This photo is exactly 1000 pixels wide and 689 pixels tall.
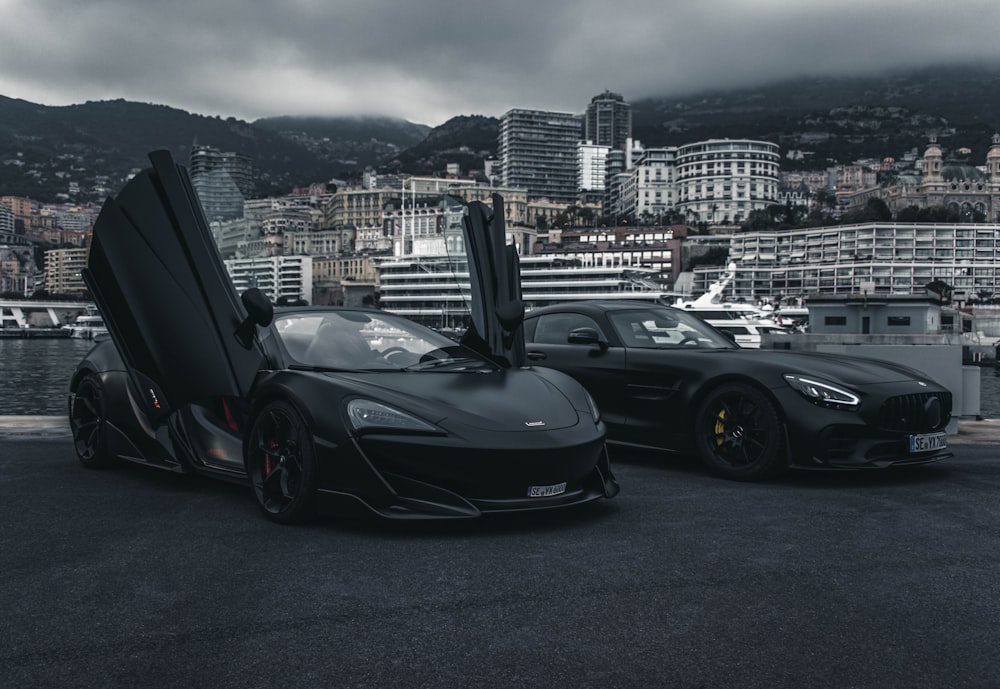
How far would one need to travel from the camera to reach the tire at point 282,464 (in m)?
4.30

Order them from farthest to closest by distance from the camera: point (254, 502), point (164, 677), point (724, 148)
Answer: point (724, 148) < point (254, 502) < point (164, 677)

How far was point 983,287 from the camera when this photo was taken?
13312 centimetres

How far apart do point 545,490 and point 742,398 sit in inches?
92.1

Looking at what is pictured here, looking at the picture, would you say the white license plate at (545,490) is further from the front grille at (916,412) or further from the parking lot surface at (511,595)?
the front grille at (916,412)

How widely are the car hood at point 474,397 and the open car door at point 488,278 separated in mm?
520

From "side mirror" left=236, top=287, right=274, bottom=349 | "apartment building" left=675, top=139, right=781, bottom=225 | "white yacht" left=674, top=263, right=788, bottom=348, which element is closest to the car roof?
"side mirror" left=236, top=287, right=274, bottom=349

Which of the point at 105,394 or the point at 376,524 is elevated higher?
the point at 105,394

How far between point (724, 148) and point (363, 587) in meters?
197

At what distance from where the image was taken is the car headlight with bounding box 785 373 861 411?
5770 mm

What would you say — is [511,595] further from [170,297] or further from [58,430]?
[58,430]

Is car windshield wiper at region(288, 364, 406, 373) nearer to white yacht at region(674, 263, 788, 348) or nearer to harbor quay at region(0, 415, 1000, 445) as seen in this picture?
harbor quay at region(0, 415, 1000, 445)

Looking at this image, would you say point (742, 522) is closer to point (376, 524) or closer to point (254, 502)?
point (376, 524)

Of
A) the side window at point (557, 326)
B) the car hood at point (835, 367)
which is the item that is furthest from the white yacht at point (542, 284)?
the car hood at point (835, 367)

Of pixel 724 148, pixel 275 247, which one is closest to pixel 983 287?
pixel 724 148
